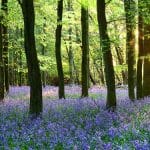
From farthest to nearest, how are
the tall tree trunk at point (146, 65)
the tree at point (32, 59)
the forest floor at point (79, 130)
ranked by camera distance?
the tall tree trunk at point (146, 65)
the tree at point (32, 59)
the forest floor at point (79, 130)

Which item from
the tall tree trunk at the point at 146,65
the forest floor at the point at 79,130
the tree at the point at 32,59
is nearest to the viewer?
the forest floor at the point at 79,130

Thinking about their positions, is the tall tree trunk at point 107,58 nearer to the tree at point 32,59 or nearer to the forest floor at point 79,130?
the forest floor at point 79,130

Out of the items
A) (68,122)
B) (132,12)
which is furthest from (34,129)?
(132,12)

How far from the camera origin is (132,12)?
16250 millimetres

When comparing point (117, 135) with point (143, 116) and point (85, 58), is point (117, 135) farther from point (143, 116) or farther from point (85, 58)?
point (85, 58)

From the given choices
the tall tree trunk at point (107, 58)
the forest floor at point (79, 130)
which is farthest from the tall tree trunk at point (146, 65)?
the tall tree trunk at point (107, 58)

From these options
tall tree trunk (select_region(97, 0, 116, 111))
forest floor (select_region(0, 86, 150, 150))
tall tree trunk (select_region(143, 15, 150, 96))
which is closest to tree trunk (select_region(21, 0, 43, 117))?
forest floor (select_region(0, 86, 150, 150))

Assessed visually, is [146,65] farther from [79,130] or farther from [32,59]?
[79,130]

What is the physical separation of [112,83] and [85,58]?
28.8ft

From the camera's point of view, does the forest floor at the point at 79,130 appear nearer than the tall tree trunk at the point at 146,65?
Yes

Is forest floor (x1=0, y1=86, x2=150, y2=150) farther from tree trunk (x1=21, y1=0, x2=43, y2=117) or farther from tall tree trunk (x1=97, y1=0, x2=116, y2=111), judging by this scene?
tall tree trunk (x1=97, y1=0, x2=116, y2=111)

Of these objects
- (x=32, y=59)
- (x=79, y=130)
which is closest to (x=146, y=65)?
(x=32, y=59)

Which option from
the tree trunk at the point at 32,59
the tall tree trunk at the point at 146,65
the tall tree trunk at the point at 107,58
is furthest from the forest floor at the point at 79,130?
the tall tree trunk at the point at 146,65

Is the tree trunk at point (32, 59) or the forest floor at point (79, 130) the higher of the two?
the tree trunk at point (32, 59)
